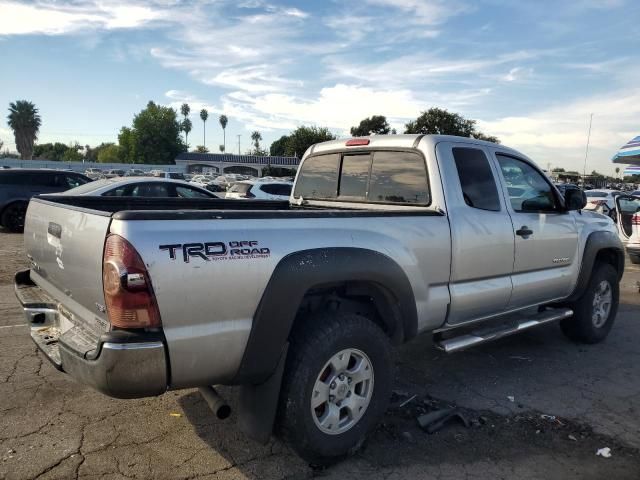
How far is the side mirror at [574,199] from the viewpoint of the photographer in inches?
191

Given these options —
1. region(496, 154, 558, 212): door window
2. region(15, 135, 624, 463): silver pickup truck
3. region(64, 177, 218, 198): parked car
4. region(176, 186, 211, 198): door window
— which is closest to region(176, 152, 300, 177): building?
region(176, 186, 211, 198): door window

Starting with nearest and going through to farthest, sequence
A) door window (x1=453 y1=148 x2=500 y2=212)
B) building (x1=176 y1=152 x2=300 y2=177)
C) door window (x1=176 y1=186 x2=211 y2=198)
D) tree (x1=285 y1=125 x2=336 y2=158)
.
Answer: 1. door window (x1=453 y1=148 x2=500 y2=212)
2. door window (x1=176 y1=186 x2=211 y2=198)
3. tree (x1=285 y1=125 x2=336 y2=158)
4. building (x1=176 y1=152 x2=300 y2=177)

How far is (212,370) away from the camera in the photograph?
2.63 metres

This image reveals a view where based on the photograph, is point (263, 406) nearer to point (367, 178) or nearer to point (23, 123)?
point (367, 178)

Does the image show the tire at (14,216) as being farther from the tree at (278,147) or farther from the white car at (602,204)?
the tree at (278,147)

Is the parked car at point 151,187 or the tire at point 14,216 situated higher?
the parked car at point 151,187

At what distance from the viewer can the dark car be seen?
12.9m

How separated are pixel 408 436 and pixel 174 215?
2224 mm

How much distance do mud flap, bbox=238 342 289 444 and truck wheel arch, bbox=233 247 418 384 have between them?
62 mm

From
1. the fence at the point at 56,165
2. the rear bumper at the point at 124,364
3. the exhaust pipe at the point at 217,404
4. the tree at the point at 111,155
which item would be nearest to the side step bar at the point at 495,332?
the exhaust pipe at the point at 217,404

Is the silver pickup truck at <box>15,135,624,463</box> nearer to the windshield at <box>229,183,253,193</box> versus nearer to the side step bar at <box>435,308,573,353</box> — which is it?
the side step bar at <box>435,308,573,353</box>

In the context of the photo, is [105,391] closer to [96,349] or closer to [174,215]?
[96,349]

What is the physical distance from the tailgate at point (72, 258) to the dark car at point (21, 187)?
10961mm

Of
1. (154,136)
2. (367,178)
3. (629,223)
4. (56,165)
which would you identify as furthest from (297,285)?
(154,136)
